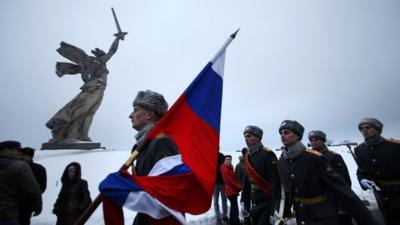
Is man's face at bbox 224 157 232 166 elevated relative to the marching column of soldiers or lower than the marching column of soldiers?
elevated

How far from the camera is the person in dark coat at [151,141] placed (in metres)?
2.08

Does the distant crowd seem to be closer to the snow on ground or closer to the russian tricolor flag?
the russian tricolor flag

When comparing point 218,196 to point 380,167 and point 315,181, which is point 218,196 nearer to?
point 380,167

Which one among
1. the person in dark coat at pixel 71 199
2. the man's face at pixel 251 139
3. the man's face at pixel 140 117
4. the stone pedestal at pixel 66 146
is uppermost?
the stone pedestal at pixel 66 146

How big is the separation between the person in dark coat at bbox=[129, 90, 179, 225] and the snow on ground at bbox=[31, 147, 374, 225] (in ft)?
18.2

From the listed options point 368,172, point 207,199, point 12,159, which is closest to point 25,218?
point 12,159

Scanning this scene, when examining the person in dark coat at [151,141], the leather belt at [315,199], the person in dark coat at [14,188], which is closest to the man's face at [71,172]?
the person in dark coat at [14,188]

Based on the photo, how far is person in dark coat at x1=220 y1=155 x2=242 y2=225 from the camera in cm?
744

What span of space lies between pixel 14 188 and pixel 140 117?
267 cm

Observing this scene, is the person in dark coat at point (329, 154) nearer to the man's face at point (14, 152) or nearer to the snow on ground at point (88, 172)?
the snow on ground at point (88, 172)

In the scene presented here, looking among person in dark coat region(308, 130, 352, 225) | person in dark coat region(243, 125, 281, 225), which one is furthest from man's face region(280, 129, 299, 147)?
person in dark coat region(308, 130, 352, 225)

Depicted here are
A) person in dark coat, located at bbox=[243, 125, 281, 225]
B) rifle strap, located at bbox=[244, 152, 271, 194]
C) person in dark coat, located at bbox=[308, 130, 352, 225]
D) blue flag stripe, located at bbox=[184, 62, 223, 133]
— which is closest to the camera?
blue flag stripe, located at bbox=[184, 62, 223, 133]

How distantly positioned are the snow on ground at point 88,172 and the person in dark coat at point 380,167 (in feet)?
14.3

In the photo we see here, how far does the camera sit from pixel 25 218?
4.65 metres
